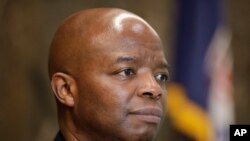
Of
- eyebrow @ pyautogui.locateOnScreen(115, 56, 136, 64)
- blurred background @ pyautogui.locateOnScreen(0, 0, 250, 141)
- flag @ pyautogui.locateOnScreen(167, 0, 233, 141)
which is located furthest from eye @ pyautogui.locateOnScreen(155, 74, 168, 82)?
flag @ pyautogui.locateOnScreen(167, 0, 233, 141)

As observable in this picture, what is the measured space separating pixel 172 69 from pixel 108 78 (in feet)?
7.81

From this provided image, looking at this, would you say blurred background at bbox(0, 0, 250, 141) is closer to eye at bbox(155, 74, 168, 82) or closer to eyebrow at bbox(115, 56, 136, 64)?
eye at bbox(155, 74, 168, 82)

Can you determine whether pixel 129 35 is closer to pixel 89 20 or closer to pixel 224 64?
pixel 89 20

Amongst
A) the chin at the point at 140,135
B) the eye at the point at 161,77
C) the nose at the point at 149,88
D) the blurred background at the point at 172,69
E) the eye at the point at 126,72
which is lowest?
the chin at the point at 140,135

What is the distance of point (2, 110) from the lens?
14.2ft

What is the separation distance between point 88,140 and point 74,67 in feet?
0.76


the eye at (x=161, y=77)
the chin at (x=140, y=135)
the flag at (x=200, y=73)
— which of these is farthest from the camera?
the flag at (x=200, y=73)

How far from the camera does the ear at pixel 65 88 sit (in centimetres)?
215

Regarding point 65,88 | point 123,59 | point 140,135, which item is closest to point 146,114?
point 140,135

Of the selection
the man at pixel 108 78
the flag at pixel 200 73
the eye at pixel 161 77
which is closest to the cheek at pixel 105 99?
the man at pixel 108 78

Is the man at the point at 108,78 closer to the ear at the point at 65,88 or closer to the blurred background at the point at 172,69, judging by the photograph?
the ear at the point at 65,88

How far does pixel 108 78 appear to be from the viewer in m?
2.10

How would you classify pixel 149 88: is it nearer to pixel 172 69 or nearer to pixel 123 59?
pixel 123 59

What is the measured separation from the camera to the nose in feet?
6.75
